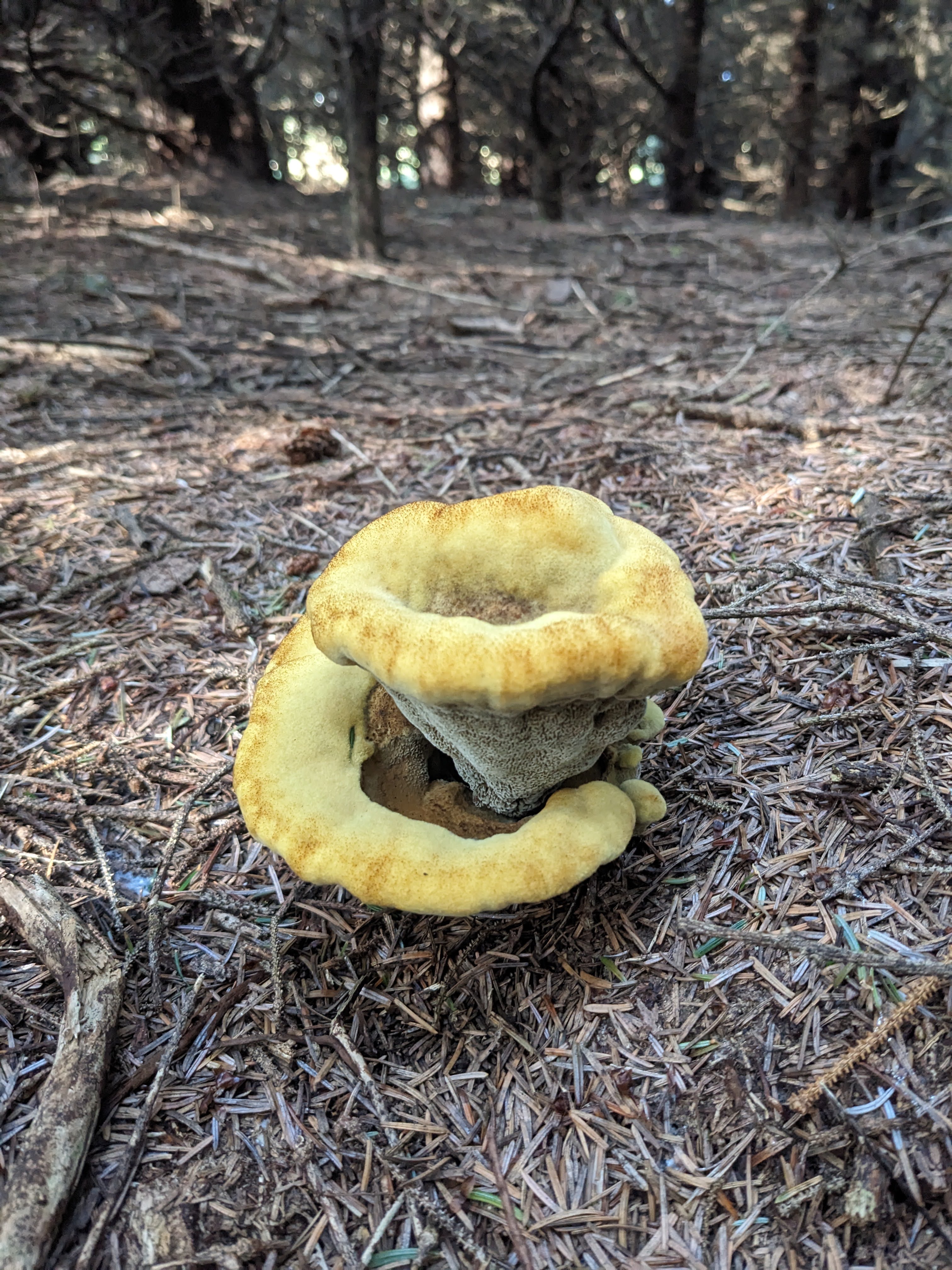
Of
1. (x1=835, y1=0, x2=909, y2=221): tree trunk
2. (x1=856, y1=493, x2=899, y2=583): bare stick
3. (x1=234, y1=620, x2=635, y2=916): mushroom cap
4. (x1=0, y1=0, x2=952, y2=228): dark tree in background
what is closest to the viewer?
(x1=234, y1=620, x2=635, y2=916): mushroom cap

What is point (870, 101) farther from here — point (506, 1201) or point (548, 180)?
point (506, 1201)

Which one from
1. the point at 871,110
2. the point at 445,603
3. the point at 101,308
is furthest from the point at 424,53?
the point at 445,603

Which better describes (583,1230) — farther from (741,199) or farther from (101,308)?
(741,199)

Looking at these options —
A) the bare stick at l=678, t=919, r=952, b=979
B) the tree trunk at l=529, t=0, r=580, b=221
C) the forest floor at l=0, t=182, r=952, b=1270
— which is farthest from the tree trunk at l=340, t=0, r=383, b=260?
the bare stick at l=678, t=919, r=952, b=979

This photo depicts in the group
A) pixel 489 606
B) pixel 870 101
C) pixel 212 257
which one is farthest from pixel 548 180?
pixel 489 606

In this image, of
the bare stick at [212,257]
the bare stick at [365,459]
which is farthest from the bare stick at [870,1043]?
the bare stick at [212,257]

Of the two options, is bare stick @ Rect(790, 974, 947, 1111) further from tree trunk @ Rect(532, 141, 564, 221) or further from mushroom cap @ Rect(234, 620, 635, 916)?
tree trunk @ Rect(532, 141, 564, 221)
